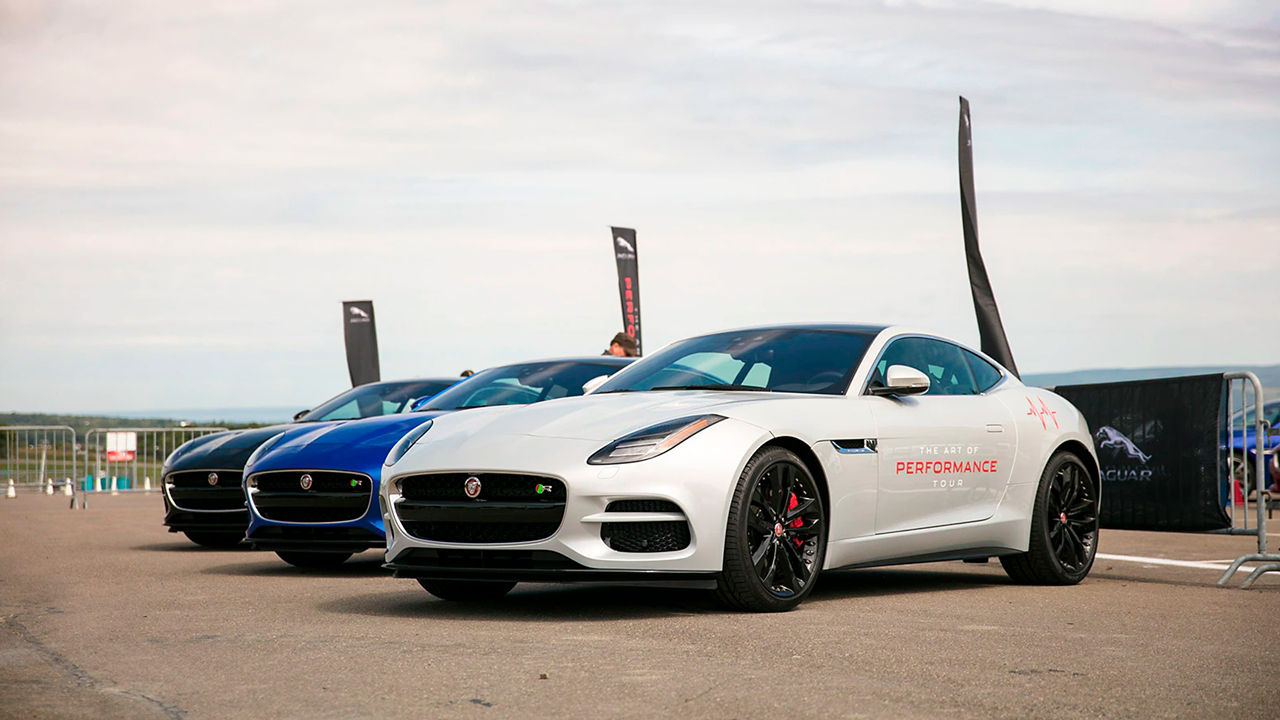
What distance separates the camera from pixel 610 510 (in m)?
6.55

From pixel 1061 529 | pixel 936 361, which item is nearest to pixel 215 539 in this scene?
pixel 936 361

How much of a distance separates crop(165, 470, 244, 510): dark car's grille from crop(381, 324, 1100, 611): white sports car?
4218 mm

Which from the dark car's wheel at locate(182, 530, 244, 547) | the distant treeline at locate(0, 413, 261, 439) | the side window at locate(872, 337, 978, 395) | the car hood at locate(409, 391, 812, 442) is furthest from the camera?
the distant treeline at locate(0, 413, 261, 439)

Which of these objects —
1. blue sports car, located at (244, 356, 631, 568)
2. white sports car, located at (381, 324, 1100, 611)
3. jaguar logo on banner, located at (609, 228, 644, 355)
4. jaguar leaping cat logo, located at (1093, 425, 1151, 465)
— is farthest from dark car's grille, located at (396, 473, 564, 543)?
jaguar logo on banner, located at (609, 228, 644, 355)

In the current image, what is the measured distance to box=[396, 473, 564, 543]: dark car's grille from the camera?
21.7ft

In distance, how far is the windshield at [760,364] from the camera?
25.7ft

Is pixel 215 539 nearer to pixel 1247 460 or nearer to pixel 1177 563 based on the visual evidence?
pixel 1177 563

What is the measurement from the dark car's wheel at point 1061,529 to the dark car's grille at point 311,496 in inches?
153

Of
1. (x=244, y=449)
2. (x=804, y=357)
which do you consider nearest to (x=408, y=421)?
(x=244, y=449)

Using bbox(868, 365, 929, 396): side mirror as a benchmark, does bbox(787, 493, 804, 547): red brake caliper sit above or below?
below

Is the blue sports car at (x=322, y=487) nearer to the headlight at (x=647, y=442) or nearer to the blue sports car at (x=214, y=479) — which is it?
the blue sports car at (x=214, y=479)

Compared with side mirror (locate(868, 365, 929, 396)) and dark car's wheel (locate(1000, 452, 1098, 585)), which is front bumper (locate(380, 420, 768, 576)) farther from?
dark car's wheel (locate(1000, 452, 1098, 585))

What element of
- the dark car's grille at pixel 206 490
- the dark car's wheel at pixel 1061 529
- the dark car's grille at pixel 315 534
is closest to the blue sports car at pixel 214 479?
the dark car's grille at pixel 206 490

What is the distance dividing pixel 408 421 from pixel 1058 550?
4.17m
